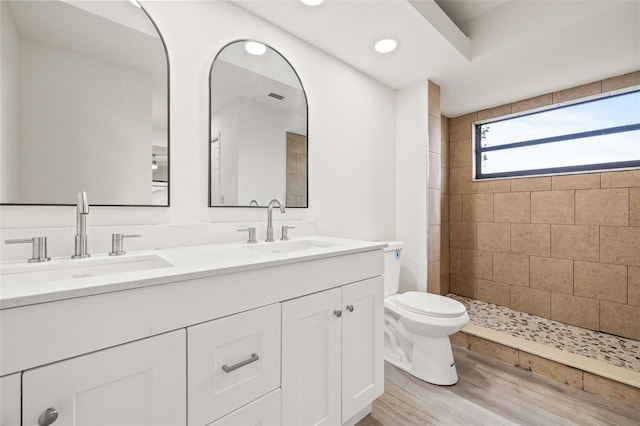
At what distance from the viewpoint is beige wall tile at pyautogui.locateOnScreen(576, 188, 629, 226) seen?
7.14ft

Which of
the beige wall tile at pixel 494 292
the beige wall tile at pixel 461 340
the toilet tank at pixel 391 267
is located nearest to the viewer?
the toilet tank at pixel 391 267

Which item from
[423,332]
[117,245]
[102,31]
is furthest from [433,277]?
[102,31]

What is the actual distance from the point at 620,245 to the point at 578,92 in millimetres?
1315

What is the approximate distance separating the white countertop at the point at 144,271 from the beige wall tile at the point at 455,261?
2179mm

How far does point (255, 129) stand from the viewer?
1.63 metres

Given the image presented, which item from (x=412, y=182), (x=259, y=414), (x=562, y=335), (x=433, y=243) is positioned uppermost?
(x=412, y=182)

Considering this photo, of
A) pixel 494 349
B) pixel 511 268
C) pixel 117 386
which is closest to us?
pixel 117 386

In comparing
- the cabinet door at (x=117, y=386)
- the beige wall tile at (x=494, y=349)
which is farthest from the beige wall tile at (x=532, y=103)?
the cabinet door at (x=117, y=386)

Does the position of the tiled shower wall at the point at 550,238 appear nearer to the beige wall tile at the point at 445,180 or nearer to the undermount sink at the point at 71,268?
the beige wall tile at the point at 445,180

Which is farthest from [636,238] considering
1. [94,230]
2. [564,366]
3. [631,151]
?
[94,230]

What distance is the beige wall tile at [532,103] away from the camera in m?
2.54

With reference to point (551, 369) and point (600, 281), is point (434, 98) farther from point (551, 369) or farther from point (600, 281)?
point (551, 369)

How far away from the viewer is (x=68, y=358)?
0.62 meters

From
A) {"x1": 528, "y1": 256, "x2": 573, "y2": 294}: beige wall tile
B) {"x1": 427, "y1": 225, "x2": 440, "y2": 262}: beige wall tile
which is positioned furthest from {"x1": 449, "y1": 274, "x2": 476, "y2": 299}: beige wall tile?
{"x1": 427, "y1": 225, "x2": 440, "y2": 262}: beige wall tile
